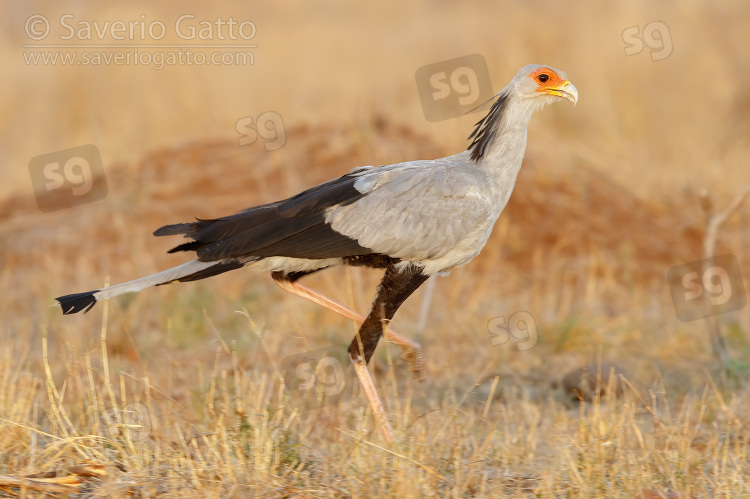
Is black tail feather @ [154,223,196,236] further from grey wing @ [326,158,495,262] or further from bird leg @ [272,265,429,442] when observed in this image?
bird leg @ [272,265,429,442]

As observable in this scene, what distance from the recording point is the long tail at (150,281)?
4.20 meters

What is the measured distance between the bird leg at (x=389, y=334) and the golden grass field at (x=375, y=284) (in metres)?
0.26

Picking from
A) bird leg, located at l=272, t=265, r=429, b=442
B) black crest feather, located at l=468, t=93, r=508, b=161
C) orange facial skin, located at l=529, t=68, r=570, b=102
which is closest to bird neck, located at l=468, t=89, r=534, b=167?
black crest feather, located at l=468, t=93, r=508, b=161

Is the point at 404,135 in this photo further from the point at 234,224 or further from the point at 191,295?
the point at 234,224

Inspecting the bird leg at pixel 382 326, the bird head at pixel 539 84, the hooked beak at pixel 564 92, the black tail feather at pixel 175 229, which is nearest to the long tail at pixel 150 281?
the black tail feather at pixel 175 229

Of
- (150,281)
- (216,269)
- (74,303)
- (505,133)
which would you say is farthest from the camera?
(505,133)

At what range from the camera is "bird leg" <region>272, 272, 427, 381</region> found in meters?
4.58

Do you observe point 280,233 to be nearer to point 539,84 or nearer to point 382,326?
point 382,326

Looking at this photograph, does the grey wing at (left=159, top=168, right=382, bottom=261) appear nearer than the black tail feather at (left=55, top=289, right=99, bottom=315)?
No

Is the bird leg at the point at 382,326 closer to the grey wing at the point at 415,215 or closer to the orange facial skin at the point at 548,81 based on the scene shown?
the grey wing at the point at 415,215

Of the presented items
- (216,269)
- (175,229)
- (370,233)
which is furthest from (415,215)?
(175,229)

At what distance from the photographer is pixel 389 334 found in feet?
14.9

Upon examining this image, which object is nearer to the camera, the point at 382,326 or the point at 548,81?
the point at 382,326

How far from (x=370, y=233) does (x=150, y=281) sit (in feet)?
3.58
